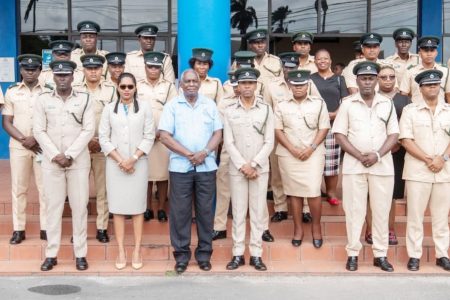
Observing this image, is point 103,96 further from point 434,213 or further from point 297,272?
point 434,213

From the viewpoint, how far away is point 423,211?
20.1 feet

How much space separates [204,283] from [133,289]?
0.64m

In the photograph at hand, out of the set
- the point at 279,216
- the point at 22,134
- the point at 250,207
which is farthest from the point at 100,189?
the point at 279,216

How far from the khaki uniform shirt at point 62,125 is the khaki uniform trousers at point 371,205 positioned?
250 centimetres

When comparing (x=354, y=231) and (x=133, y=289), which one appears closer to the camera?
(x=133, y=289)

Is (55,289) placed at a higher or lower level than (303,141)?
lower

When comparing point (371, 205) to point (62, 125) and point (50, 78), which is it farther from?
point (50, 78)

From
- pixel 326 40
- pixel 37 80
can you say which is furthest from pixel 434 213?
pixel 326 40

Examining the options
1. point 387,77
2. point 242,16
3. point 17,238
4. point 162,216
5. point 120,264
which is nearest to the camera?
point 120,264

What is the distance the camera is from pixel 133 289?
221 inches

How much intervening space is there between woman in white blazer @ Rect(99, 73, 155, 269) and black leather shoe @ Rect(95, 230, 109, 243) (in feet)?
1.86

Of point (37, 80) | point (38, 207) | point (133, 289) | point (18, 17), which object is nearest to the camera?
point (133, 289)

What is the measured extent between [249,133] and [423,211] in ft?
5.93

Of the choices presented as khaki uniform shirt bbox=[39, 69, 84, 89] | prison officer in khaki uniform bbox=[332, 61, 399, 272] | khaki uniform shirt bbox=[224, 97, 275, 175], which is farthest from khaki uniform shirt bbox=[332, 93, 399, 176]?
khaki uniform shirt bbox=[39, 69, 84, 89]
